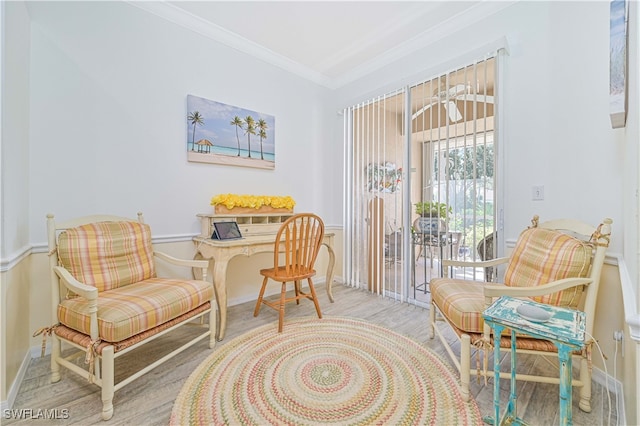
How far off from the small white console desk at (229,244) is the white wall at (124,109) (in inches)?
9.7

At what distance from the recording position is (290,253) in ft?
7.49

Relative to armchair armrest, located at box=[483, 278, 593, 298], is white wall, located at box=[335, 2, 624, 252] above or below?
above

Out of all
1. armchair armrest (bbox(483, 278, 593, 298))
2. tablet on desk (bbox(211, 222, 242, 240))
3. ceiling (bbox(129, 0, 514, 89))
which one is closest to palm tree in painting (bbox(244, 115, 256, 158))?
ceiling (bbox(129, 0, 514, 89))

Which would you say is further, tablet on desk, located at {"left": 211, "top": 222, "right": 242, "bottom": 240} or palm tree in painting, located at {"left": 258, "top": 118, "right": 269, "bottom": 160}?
palm tree in painting, located at {"left": 258, "top": 118, "right": 269, "bottom": 160}

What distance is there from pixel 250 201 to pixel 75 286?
1.45m

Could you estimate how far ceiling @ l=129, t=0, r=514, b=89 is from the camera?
7.54ft

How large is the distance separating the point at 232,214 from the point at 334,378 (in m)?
1.59

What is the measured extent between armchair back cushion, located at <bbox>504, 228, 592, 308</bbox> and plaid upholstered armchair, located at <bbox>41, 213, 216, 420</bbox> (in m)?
1.99

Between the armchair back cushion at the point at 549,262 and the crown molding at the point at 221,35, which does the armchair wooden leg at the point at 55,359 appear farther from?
the armchair back cushion at the point at 549,262

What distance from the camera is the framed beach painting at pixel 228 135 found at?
2502 mm

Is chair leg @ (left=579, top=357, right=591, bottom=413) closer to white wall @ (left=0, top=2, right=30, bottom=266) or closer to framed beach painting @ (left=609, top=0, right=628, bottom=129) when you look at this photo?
framed beach painting @ (left=609, top=0, right=628, bottom=129)

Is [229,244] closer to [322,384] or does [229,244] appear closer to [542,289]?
[322,384]

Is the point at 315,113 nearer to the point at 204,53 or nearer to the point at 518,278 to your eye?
the point at 204,53

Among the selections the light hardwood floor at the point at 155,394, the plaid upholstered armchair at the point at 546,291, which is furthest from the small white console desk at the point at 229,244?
the plaid upholstered armchair at the point at 546,291
